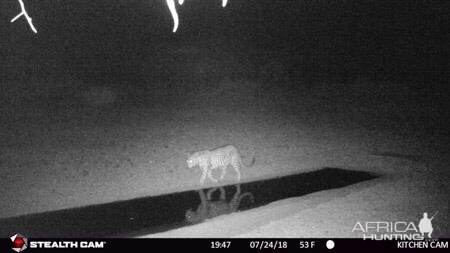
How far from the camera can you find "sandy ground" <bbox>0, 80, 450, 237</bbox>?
592 centimetres

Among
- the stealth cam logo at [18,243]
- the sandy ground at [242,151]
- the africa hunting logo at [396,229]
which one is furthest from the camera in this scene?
the sandy ground at [242,151]

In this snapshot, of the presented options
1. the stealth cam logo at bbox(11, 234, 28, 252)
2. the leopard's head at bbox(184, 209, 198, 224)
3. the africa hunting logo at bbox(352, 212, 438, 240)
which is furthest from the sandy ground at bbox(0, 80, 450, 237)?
the stealth cam logo at bbox(11, 234, 28, 252)

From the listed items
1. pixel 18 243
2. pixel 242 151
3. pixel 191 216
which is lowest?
pixel 18 243

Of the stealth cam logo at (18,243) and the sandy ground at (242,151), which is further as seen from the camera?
the sandy ground at (242,151)

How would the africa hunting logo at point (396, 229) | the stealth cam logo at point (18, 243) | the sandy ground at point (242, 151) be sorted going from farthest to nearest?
the sandy ground at point (242, 151) < the africa hunting logo at point (396, 229) < the stealth cam logo at point (18, 243)

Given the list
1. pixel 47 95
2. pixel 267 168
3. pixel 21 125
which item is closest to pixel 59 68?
pixel 47 95

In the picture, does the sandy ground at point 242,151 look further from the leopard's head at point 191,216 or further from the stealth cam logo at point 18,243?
the stealth cam logo at point 18,243

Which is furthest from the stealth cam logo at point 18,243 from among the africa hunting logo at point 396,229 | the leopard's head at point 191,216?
the africa hunting logo at point 396,229

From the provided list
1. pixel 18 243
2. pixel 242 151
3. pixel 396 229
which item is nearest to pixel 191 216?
pixel 18 243

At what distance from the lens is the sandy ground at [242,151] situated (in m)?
5.92

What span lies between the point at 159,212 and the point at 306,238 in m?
2.46

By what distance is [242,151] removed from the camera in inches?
379

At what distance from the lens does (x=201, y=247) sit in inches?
194

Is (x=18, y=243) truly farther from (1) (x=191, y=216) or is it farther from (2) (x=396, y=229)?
(2) (x=396, y=229)
